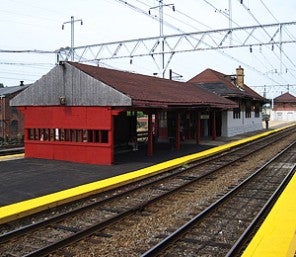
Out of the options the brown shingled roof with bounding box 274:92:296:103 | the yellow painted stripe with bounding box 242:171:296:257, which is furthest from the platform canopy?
the brown shingled roof with bounding box 274:92:296:103

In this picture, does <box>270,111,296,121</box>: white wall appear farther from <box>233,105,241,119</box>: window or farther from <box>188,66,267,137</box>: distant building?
<box>233,105,241,119</box>: window

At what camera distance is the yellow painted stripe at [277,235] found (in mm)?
6544

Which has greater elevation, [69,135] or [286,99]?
[286,99]

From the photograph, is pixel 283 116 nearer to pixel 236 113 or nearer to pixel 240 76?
pixel 240 76

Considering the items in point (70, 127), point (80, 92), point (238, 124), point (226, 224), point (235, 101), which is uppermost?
point (235, 101)

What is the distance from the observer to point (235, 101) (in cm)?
3803

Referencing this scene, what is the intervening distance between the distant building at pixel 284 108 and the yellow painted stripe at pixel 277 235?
84922 millimetres

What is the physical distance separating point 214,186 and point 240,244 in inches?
234

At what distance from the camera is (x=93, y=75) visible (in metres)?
17.8

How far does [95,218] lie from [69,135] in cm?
927

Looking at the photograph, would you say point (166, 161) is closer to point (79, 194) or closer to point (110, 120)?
point (110, 120)

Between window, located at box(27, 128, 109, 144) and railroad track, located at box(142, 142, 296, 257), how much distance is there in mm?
6654

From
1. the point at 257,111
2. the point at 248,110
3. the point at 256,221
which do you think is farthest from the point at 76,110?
the point at 257,111

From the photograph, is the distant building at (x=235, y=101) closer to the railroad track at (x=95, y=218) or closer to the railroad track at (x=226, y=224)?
the railroad track at (x=95, y=218)
